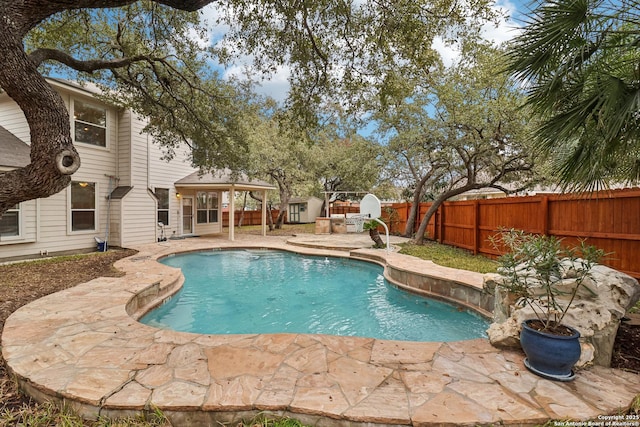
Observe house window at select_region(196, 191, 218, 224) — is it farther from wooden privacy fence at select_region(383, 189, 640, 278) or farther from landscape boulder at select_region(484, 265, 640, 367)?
landscape boulder at select_region(484, 265, 640, 367)

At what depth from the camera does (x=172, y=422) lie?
226 cm

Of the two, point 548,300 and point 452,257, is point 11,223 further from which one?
point 452,257

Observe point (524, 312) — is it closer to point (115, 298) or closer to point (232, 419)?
point (232, 419)

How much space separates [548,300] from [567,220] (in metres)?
4.80

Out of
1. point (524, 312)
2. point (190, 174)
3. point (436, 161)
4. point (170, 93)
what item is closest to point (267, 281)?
point (170, 93)

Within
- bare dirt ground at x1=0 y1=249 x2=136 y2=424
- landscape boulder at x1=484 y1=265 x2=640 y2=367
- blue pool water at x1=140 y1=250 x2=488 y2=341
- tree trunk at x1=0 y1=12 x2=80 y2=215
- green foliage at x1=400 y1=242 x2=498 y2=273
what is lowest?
blue pool water at x1=140 y1=250 x2=488 y2=341

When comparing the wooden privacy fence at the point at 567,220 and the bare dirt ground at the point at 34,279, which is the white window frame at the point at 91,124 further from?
the wooden privacy fence at the point at 567,220

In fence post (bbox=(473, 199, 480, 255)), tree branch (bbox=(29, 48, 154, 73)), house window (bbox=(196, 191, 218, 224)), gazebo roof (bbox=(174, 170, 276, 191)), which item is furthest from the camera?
house window (bbox=(196, 191, 218, 224))

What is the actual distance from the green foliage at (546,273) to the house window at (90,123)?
12.6m

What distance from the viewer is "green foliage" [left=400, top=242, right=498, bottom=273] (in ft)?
24.6

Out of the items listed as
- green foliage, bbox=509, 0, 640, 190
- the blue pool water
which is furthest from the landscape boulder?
the blue pool water

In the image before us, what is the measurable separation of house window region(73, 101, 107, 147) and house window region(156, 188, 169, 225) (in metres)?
2.89

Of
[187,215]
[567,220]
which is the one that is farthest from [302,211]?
[567,220]

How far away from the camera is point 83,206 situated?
1020 centimetres
